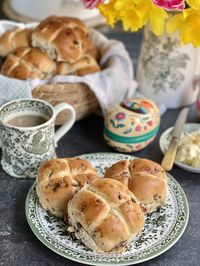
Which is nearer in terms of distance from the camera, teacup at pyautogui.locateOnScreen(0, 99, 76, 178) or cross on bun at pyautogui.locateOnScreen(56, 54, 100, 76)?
teacup at pyautogui.locateOnScreen(0, 99, 76, 178)

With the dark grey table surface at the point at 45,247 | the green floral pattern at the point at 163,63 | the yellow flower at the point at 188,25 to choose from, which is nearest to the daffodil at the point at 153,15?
the yellow flower at the point at 188,25

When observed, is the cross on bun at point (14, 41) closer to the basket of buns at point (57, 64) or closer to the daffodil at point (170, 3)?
the basket of buns at point (57, 64)

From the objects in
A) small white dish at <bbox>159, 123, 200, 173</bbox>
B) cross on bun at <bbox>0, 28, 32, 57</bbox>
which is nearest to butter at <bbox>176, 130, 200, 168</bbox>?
small white dish at <bbox>159, 123, 200, 173</bbox>

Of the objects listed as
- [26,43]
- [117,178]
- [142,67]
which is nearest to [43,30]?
[26,43]

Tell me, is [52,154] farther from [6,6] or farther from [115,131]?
[6,6]

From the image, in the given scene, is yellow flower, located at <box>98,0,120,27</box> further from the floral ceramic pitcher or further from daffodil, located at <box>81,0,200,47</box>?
the floral ceramic pitcher
